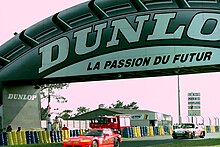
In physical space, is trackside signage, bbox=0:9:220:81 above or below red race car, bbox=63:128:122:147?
above

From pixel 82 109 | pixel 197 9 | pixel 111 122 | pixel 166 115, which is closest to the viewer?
pixel 197 9

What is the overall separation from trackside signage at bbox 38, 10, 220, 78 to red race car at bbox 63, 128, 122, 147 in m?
6.46

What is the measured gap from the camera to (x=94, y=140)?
2361cm

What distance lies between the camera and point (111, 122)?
46.6 metres

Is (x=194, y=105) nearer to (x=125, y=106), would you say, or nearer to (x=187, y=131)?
(x=187, y=131)

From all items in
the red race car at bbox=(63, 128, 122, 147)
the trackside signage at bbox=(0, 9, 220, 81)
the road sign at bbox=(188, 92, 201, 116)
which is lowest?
the red race car at bbox=(63, 128, 122, 147)

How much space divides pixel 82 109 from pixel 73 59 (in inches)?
4234

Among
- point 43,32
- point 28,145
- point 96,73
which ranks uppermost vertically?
point 43,32

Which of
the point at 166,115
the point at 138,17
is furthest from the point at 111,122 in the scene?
the point at 166,115

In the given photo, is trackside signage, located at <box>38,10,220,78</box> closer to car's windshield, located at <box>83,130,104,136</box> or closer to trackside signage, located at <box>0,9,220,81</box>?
trackside signage, located at <box>0,9,220,81</box>

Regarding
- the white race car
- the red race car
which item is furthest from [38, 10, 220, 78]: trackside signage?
the white race car

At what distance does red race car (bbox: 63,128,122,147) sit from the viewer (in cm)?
2314

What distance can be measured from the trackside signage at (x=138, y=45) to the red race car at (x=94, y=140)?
254 inches

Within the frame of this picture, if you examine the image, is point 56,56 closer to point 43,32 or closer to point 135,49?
point 43,32
